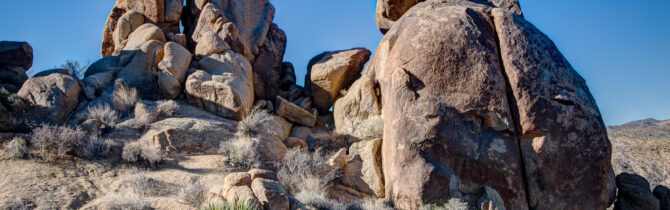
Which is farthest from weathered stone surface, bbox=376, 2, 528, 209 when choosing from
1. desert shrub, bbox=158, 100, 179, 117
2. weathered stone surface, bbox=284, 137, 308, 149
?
desert shrub, bbox=158, 100, 179, 117

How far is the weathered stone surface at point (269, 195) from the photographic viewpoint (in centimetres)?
687

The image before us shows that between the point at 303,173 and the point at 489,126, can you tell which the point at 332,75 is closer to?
the point at 303,173

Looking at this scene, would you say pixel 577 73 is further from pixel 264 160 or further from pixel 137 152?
pixel 137 152

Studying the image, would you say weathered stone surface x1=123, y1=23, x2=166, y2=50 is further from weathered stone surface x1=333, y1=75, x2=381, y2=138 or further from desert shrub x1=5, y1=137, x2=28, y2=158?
weathered stone surface x1=333, y1=75, x2=381, y2=138

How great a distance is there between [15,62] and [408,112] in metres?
12.2

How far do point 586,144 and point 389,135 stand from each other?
4.04m

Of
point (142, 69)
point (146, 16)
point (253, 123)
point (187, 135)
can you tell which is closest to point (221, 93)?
point (253, 123)

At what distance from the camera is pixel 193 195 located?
24.3ft

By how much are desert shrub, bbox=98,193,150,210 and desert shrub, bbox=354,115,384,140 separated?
18.9 feet

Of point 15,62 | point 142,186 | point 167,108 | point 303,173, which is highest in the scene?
point 15,62

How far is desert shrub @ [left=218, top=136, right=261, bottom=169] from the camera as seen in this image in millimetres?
9578

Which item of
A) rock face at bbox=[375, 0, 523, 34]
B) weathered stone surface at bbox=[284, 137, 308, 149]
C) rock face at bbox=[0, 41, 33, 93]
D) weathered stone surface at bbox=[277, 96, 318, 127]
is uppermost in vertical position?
rock face at bbox=[375, 0, 523, 34]

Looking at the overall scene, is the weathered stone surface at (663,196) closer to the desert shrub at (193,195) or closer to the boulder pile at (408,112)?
the boulder pile at (408,112)

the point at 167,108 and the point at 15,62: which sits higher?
the point at 15,62
